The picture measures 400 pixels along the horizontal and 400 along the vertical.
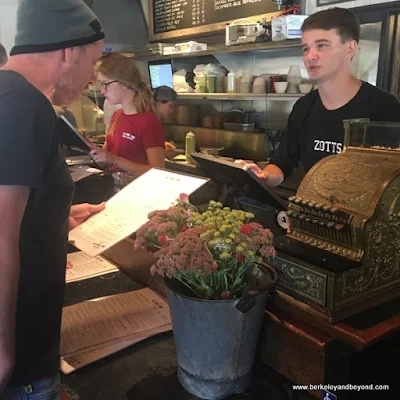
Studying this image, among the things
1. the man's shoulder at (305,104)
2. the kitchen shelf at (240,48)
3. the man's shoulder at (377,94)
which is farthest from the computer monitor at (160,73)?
the man's shoulder at (377,94)

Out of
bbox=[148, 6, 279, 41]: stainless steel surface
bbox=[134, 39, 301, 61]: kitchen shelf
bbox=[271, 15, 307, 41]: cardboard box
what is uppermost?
bbox=[148, 6, 279, 41]: stainless steel surface

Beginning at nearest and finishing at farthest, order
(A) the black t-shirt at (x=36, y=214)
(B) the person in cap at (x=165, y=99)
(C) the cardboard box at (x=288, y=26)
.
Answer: (A) the black t-shirt at (x=36, y=214)
(C) the cardboard box at (x=288, y=26)
(B) the person in cap at (x=165, y=99)

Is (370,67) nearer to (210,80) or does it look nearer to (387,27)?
(387,27)

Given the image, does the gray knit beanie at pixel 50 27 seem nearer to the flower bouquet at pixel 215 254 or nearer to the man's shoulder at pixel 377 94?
the flower bouquet at pixel 215 254

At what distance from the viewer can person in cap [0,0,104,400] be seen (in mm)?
833

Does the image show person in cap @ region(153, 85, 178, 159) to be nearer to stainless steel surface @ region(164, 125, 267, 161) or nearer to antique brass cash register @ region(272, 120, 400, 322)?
stainless steel surface @ region(164, 125, 267, 161)

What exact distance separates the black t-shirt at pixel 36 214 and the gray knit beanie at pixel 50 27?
0.33 feet

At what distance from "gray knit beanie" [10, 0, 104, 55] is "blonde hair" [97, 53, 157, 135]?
1.55 m

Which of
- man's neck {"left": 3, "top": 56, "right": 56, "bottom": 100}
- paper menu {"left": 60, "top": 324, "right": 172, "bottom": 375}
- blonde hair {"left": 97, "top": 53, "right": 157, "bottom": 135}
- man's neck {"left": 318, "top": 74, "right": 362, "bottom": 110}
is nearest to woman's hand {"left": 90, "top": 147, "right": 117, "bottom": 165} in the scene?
blonde hair {"left": 97, "top": 53, "right": 157, "bottom": 135}

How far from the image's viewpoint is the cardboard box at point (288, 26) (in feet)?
10.0

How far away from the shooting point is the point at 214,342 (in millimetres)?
933

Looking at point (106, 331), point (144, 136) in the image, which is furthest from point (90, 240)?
point (144, 136)

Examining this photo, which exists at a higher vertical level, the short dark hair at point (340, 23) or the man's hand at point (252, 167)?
the short dark hair at point (340, 23)

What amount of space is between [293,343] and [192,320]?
0.95ft
